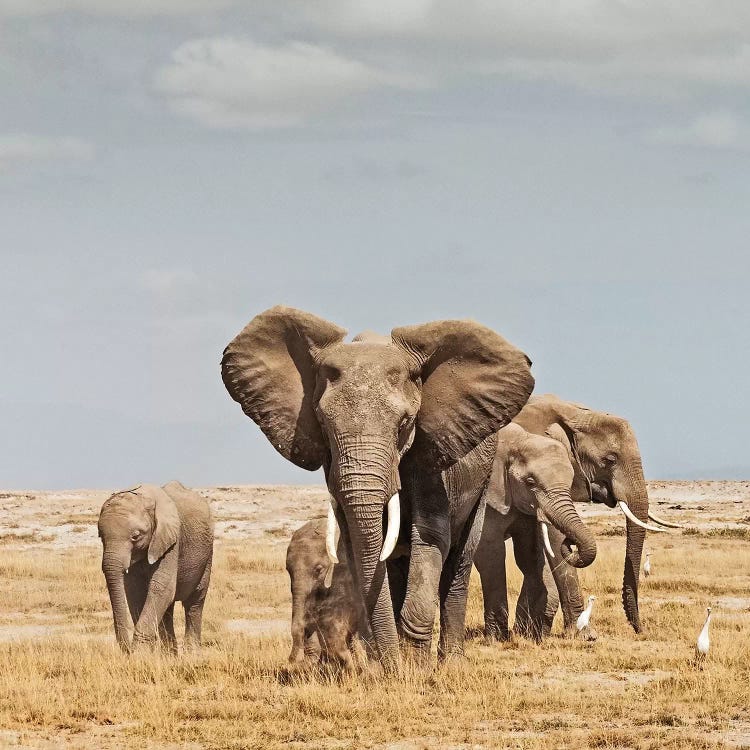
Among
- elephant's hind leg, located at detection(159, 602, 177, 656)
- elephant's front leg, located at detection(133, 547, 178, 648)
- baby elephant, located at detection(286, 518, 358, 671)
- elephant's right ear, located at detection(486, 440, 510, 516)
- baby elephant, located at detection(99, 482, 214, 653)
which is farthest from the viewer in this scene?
elephant's right ear, located at detection(486, 440, 510, 516)

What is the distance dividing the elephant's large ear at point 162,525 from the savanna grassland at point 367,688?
1.23m

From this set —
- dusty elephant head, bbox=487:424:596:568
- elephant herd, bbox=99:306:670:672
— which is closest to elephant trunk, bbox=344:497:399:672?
elephant herd, bbox=99:306:670:672

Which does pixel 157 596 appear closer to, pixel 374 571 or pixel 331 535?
pixel 374 571

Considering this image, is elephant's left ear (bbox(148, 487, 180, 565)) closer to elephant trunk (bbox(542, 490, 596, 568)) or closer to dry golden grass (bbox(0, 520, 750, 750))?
dry golden grass (bbox(0, 520, 750, 750))

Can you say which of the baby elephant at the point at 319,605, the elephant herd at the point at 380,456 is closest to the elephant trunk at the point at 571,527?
the elephant herd at the point at 380,456

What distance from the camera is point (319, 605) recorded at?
13.3 meters

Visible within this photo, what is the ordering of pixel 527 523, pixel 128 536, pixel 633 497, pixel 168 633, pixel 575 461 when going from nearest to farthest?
pixel 128 536 → pixel 168 633 → pixel 527 523 → pixel 633 497 → pixel 575 461

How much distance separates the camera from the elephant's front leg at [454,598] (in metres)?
13.5

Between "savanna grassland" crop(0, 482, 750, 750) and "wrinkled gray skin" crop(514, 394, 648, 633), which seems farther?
"wrinkled gray skin" crop(514, 394, 648, 633)

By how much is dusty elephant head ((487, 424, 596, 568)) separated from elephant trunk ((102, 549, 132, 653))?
4564mm

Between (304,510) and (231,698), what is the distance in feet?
115

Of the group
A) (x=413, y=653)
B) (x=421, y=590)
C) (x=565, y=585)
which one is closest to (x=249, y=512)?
(x=565, y=585)

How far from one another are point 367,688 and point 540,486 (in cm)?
538

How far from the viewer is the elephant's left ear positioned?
16078 millimetres
